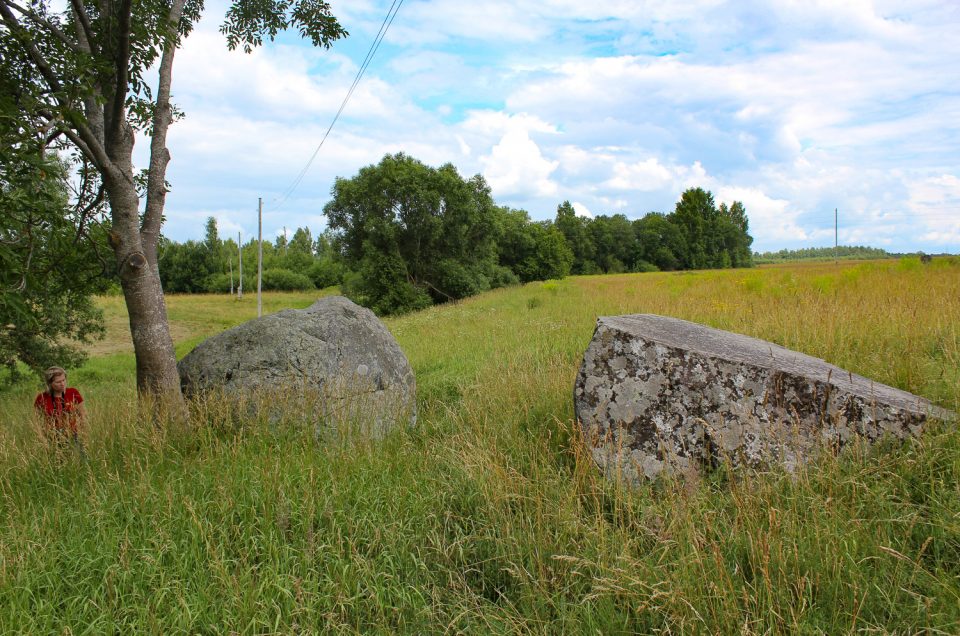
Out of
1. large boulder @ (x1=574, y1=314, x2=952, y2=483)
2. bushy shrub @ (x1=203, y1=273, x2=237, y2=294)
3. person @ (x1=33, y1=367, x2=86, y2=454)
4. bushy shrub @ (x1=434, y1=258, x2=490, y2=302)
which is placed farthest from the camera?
bushy shrub @ (x1=203, y1=273, x2=237, y2=294)

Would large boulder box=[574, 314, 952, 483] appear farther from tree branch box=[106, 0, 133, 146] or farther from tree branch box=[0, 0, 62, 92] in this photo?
tree branch box=[0, 0, 62, 92]

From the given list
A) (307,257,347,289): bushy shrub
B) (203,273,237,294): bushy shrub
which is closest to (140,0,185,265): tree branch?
(307,257,347,289): bushy shrub

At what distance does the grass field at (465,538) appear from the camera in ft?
9.31

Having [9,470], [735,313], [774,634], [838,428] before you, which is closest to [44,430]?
[9,470]

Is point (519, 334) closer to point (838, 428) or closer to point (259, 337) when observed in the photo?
point (259, 337)

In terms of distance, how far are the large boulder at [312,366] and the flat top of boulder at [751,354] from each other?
9.53ft

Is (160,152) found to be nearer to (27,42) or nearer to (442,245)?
(27,42)

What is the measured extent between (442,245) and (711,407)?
34972mm

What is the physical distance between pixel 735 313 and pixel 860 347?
3337 mm

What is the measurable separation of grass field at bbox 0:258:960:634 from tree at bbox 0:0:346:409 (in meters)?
1.35

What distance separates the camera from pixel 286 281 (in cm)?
7581

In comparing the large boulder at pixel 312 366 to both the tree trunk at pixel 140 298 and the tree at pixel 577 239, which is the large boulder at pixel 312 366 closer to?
the tree trunk at pixel 140 298

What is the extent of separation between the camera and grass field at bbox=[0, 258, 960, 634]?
2.84 metres

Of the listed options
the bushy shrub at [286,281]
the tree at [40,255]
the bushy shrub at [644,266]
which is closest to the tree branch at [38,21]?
the tree at [40,255]
